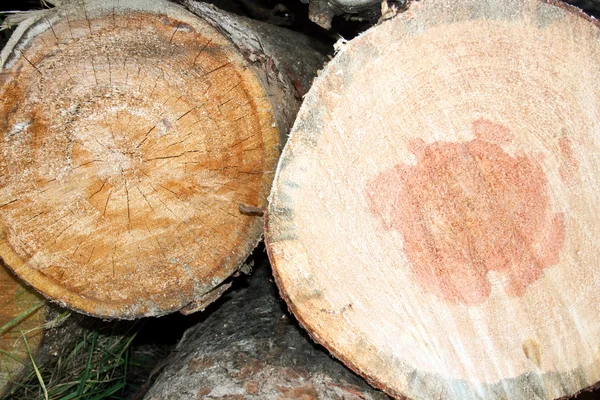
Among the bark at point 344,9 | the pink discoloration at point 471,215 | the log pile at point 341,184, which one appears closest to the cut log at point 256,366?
the log pile at point 341,184

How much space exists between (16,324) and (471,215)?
5.14ft

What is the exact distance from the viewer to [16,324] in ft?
6.53

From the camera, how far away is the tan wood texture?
1.96 meters

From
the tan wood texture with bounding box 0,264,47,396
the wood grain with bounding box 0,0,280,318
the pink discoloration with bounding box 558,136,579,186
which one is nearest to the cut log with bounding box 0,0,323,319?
the wood grain with bounding box 0,0,280,318

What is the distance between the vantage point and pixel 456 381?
151 centimetres

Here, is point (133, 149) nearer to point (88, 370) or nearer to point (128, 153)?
point (128, 153)

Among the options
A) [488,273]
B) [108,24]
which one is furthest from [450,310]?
[108,24]

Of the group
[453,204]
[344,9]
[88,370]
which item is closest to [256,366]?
[453,204]

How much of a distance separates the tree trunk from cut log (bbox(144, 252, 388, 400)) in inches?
18.7

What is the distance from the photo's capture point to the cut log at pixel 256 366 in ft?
5.26

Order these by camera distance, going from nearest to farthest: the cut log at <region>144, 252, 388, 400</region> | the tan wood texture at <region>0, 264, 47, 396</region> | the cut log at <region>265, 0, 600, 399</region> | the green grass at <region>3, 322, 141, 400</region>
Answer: the cut log at <region>265, 0, 600, 399</region>
the cut log at <region>144, 252, 388, 400</region>
the tan wood texture at <region>0, 264, 47, 396</region>
the green grass at <region>3, 322, 141, 400</region>

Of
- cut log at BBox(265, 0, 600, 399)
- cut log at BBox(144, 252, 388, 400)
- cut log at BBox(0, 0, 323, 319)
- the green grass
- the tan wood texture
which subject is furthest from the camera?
the green grass

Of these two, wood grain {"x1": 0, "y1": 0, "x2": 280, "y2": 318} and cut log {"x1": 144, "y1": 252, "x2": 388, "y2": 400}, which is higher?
wood grain {"x1": 0, "y1": 0, "x2": 280, "y2": 318}

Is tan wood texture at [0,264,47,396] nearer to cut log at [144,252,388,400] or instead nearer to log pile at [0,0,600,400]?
log pile at [0,0,600,400]
